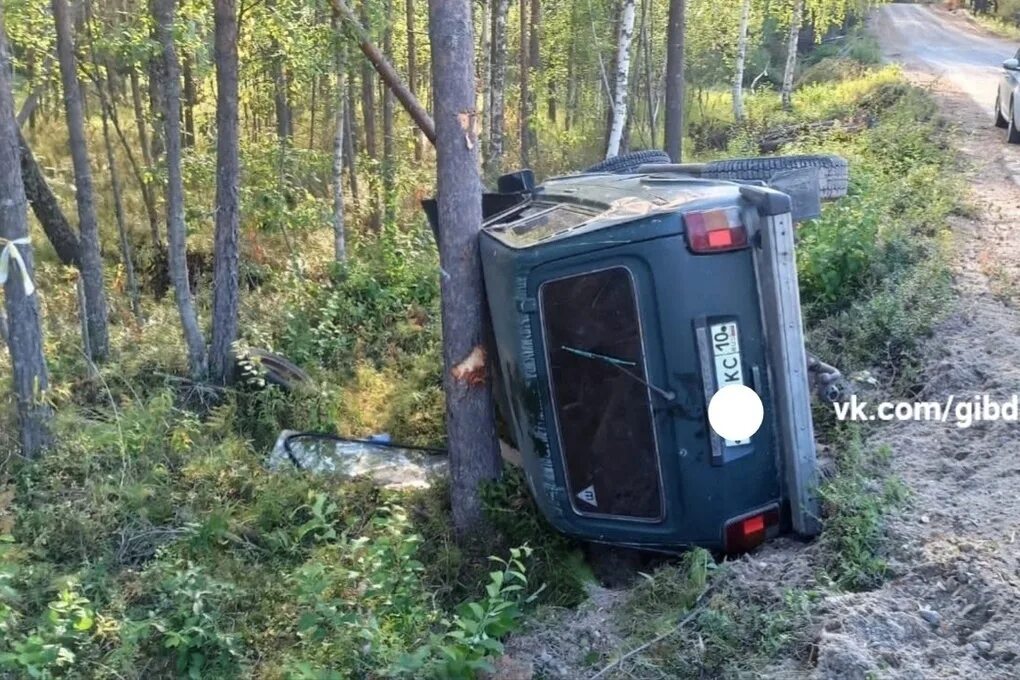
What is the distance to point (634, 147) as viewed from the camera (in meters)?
20.9

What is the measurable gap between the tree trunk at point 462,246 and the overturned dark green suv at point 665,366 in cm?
84

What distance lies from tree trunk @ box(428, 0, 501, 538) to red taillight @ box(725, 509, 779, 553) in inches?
65.7

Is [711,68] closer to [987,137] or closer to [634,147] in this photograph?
[634,147]

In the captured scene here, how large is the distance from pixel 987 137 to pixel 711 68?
14023mm

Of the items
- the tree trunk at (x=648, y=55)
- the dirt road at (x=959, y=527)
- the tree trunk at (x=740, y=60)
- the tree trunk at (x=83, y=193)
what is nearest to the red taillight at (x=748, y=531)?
the dirt road at (x=959, y=527)

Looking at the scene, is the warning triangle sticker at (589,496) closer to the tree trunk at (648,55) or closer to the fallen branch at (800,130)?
the fallen branch at (800,130)

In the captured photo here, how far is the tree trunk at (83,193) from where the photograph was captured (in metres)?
9.07

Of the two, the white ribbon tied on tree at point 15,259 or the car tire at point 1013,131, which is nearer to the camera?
the white ribbon tied on tree at point 15,259

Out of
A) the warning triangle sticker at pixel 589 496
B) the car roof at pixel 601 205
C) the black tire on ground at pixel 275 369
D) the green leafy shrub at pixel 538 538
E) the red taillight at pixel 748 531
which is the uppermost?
the car roof at pixel 601 205

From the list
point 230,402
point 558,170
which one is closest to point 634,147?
point 558,170

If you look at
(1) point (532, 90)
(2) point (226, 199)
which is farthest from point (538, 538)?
(1) point (532, 90)

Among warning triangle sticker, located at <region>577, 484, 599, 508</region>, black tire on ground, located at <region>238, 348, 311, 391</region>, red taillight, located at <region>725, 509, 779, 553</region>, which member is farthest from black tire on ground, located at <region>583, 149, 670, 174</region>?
red taillight, located at <region>725, 509, 779, 553</region>

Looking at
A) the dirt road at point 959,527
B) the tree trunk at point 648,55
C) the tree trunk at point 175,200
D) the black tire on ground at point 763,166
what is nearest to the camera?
the dirt road at point 959,527

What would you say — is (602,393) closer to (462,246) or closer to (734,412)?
(734,412)
